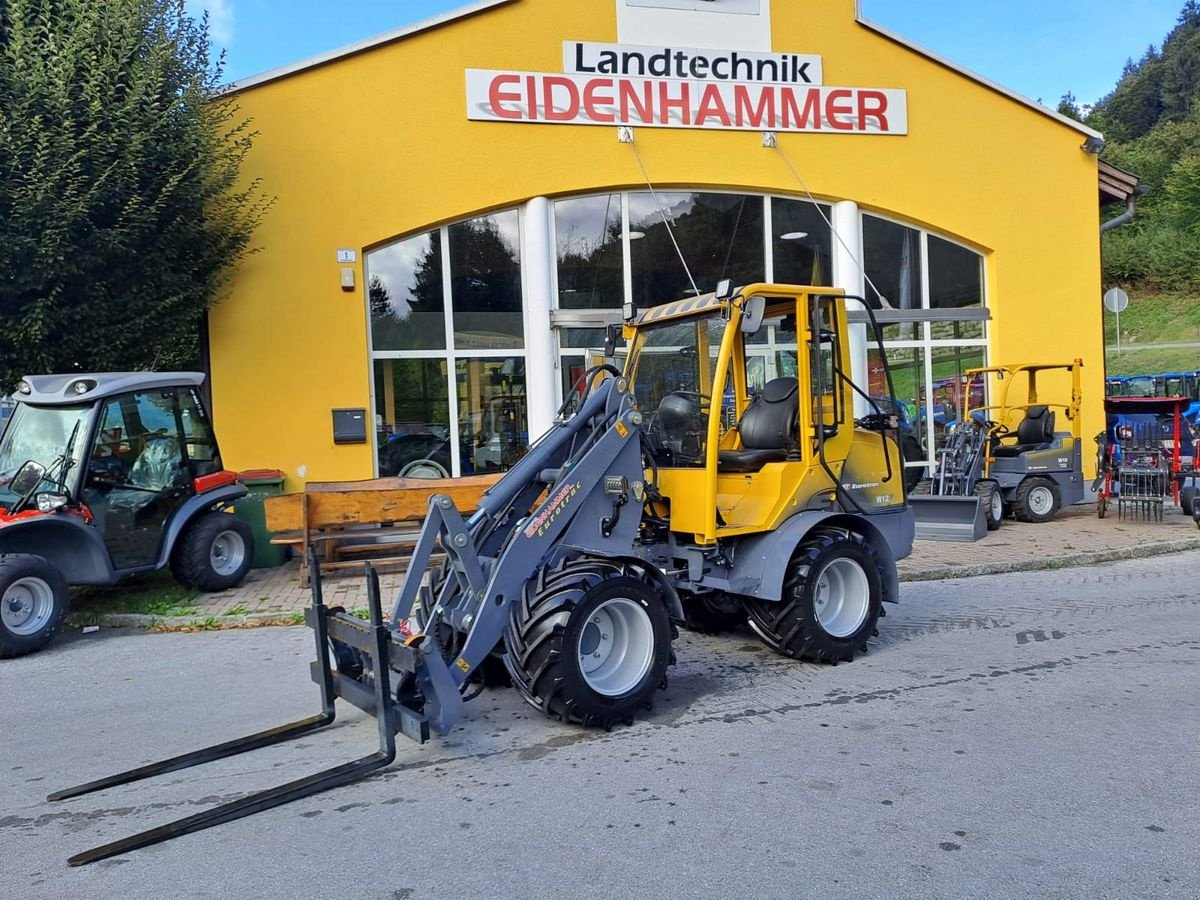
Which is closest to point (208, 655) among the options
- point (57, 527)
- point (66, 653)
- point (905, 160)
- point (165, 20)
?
point (66, 653)

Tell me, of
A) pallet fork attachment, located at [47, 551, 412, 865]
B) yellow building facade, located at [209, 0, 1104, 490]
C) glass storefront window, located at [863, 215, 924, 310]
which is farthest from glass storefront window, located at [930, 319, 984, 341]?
pallet fork attachment, located at [47, 551, 412, 865]

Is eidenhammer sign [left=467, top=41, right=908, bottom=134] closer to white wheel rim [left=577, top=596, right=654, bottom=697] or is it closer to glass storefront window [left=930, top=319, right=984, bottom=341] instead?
glass storefront window [left=930, top=319, right=984, bottom=341]

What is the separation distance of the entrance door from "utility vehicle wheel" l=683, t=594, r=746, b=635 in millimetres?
4941

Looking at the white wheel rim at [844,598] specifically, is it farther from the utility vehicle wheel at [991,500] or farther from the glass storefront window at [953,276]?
the glass storefront window at [953,276]

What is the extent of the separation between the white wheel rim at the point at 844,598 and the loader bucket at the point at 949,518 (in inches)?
168

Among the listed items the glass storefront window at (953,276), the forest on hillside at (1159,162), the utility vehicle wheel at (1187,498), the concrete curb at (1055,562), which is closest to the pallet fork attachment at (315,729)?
the concrete curb at (1055,562)

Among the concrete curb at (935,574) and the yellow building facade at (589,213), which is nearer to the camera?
the concrete curb at (935,574)

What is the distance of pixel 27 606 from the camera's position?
285 inches

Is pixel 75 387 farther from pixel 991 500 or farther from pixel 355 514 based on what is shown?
pixel 991 500

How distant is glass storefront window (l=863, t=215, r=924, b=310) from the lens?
45.3 ft

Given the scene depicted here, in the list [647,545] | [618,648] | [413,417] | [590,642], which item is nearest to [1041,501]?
[413,417]

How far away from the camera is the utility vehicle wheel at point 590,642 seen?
15.8 feet

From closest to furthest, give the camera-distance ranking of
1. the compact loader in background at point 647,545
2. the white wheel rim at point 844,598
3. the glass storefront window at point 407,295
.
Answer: the compact loader in background at point 647,545
the white wheel rim at point 844,598
the glass storefront window at point 407,295

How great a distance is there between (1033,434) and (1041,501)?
0.92 m
